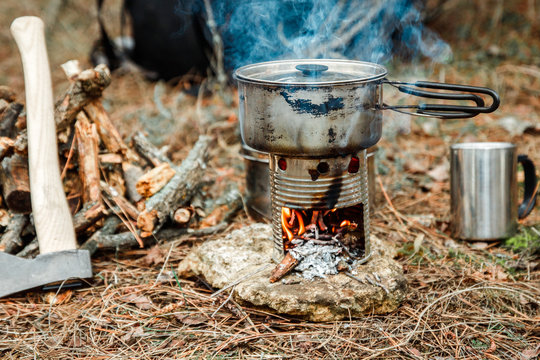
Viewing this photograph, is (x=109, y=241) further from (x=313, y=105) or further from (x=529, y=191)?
(x=529, y=191)

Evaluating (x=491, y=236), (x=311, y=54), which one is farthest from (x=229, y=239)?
(x=311, y=54)

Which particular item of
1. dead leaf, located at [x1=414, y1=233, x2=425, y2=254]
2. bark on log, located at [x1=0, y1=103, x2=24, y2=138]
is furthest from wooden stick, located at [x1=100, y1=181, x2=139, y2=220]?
dead leaf, located at [x1=414, y1=233, x2=425, y2=254]

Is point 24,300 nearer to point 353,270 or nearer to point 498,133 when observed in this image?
point 353,270

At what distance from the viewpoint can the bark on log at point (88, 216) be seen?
121 inches

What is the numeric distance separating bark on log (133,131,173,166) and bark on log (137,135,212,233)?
0.16m

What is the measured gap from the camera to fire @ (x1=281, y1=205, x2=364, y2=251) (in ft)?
9.09

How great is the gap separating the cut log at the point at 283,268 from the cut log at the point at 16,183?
1.52 metres

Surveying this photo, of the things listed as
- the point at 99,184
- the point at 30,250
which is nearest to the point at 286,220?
the point at 99,184

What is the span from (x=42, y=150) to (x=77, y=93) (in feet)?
1.75

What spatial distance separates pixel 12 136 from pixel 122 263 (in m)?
1.10

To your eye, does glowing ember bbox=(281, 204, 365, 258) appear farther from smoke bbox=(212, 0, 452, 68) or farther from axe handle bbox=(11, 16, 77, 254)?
axe handle bbox=(11, 16, 77, 254)

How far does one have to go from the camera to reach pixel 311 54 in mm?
4727

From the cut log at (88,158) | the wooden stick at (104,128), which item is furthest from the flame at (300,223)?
the wooden stick at (104,128)

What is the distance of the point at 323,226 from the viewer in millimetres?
2789
